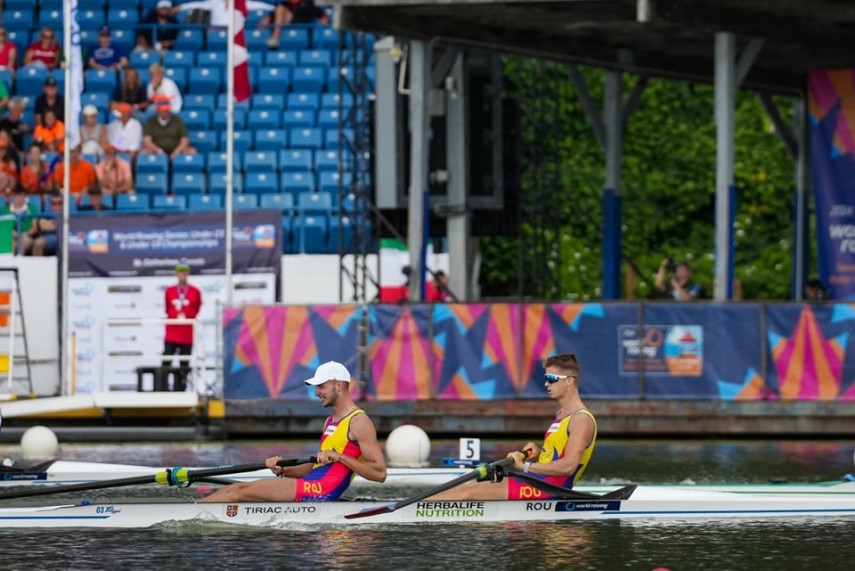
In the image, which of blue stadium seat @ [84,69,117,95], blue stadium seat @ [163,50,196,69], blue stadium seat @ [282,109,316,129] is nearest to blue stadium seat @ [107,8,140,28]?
blue stadium seat @ [163,50,196,69]

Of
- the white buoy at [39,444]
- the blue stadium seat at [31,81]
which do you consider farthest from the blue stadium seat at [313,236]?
the white buoy at [39,444]

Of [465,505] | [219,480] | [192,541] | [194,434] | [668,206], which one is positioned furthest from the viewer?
[668,206]

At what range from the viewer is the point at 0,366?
25.3m

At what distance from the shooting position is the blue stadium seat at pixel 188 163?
107ft

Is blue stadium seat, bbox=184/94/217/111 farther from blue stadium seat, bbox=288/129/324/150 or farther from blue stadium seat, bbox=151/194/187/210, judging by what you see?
blue stadium seat, bbox=151/194/187/210

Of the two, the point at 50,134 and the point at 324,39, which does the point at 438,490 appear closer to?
the point at 50,134

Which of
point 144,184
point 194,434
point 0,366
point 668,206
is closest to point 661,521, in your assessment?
point 194,434

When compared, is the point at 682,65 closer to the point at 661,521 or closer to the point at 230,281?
the point at 230,281

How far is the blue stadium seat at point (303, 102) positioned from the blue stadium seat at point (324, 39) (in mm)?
1413

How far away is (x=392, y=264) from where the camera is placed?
96.7 ft

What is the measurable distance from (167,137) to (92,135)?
1.31 meters

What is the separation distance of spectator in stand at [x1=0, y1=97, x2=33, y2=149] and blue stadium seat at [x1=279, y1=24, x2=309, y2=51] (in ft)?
16.8

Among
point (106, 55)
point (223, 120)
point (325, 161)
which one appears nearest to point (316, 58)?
point (223, 120)

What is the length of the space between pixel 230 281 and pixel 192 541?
11.1 m
